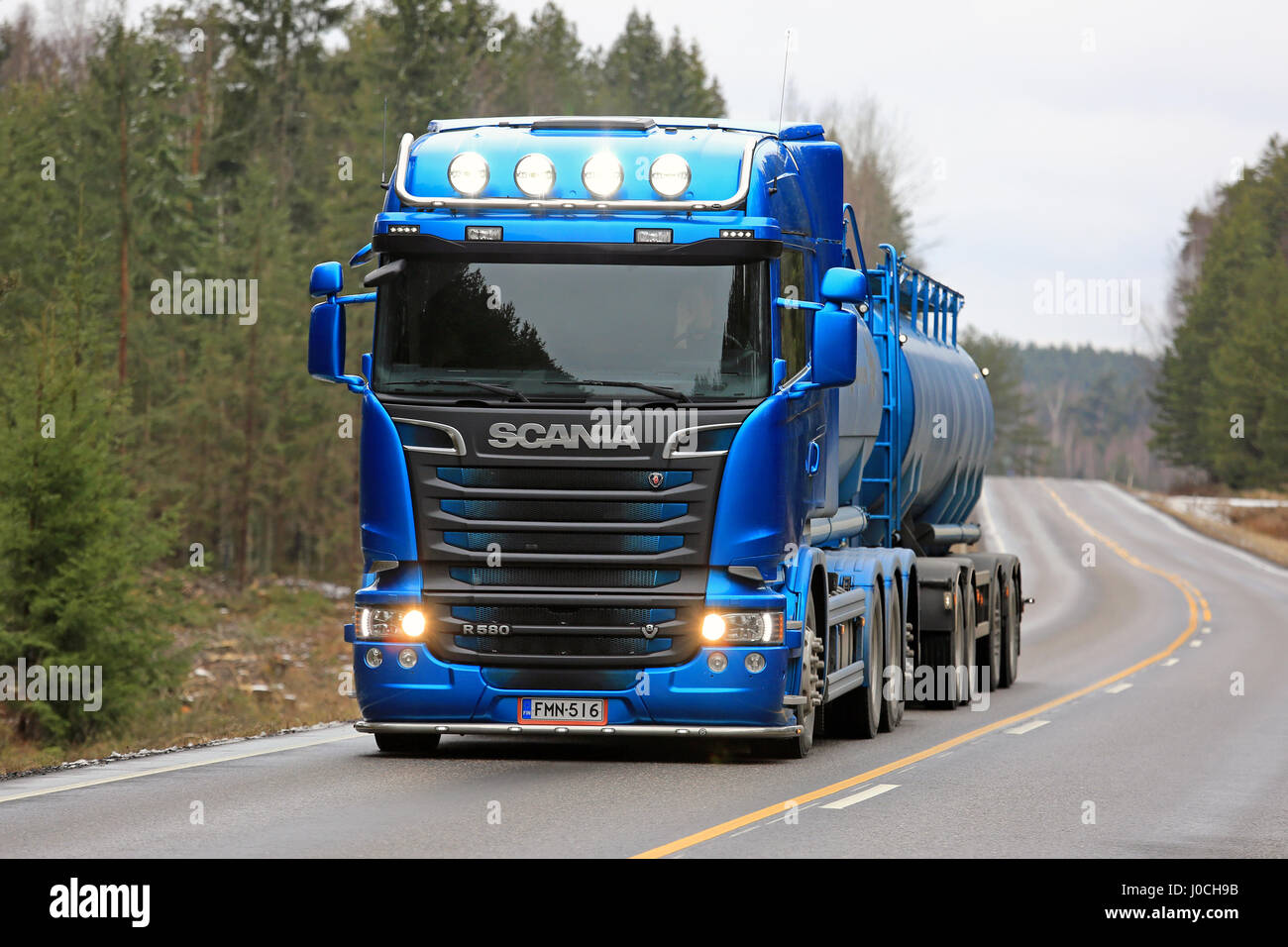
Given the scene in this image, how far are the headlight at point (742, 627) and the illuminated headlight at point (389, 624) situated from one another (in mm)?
1788

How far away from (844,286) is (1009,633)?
12124 mm

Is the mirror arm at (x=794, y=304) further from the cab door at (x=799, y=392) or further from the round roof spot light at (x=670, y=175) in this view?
the round roof spot light at (x=670, y=175)

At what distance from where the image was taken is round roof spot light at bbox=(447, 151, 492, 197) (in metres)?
12.0

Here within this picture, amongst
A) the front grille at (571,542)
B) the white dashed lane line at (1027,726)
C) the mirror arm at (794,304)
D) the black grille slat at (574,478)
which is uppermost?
the mirror arm at (794,304)

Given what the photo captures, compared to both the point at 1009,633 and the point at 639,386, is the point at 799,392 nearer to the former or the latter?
the point at 639,386

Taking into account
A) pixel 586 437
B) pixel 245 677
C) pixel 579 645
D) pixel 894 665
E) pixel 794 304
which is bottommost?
pixel 245 677

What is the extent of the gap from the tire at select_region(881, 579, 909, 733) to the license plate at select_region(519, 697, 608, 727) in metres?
4.73

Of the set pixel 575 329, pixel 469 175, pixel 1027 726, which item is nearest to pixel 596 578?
pixel 575 329

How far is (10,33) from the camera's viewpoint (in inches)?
2707

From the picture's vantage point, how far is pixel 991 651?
2230 cm

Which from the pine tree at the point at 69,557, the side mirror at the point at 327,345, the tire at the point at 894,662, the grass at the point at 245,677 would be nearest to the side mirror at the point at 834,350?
the side mirror at the point at 327,345

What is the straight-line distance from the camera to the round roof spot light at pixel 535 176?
1196cm

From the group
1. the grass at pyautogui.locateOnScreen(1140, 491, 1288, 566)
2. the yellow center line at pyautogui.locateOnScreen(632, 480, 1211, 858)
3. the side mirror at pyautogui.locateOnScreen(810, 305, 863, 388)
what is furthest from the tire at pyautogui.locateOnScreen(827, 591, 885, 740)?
the grass at pyautogui.locateOnScreen(1140, 491, 1288, 566)

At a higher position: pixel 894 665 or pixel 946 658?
pixel 894 665
